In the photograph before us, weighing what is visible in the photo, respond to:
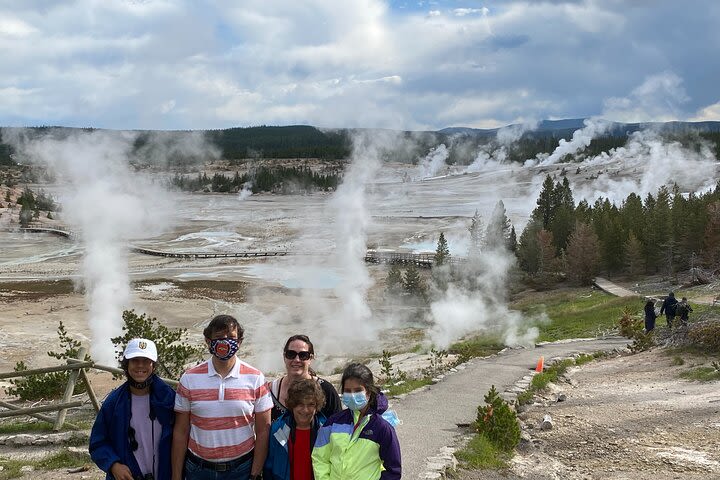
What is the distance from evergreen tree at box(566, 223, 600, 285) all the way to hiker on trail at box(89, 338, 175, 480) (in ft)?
127

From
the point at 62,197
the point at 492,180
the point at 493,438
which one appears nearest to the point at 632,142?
the point at 492,180

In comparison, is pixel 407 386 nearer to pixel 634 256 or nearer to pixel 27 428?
pixel 27 428

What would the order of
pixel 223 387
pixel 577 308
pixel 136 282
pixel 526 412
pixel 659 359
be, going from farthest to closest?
1. pixel 136 282
2. pixel 577 308
3. pixel 659 359
4. pixel 526 412
5. pixel 223 387

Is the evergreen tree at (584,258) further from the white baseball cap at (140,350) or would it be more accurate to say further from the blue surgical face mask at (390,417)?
the white baseball cap at (140,350)

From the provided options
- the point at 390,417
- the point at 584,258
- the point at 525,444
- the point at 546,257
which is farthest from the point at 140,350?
the point at 546,257

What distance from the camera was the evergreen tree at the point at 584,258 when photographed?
39.9 metres

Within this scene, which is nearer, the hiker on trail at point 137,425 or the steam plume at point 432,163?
the hiker on trail at point 137,425

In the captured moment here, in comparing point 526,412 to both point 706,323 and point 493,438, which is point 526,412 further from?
point 706,323

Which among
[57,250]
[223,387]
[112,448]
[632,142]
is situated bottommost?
[57,250]

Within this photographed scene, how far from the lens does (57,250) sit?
64.6m

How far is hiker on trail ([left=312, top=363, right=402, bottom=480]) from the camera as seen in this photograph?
4.29m

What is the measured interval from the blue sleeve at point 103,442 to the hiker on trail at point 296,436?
114cm

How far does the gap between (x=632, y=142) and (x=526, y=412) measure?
131 metres

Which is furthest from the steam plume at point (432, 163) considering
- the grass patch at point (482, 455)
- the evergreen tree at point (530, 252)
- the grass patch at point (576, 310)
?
the grass patch at point (482, 455)
